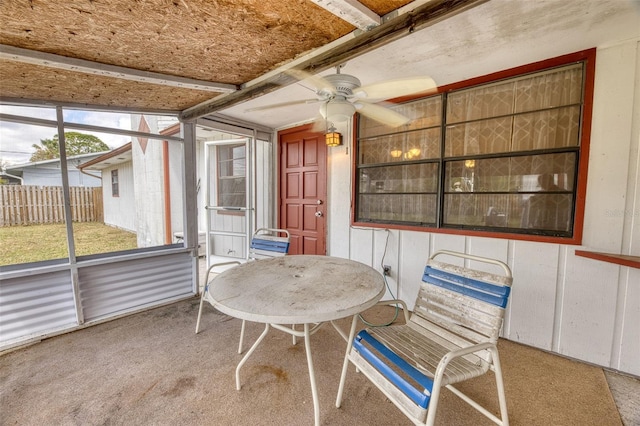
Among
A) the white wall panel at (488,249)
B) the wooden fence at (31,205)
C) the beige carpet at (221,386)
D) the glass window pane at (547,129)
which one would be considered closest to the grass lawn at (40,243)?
the wooden fence at (31,205)

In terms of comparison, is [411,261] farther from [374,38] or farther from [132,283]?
[132,283]

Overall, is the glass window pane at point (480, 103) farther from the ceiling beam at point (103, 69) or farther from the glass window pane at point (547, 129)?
the ceiling beam at point (103, 69)

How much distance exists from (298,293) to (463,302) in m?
0.94

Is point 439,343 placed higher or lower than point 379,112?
lower

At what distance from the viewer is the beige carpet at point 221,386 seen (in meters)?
1.49

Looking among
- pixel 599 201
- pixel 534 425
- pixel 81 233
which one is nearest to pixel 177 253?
pixel 81 233

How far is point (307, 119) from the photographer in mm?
3639

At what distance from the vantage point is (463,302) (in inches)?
57.1

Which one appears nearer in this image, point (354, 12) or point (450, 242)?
point (354, 12)

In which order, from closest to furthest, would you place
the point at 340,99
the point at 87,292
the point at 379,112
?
the point at 340,99 → the point at 379,112 → the point at 87,292

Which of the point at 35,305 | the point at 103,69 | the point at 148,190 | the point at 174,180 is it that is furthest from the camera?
the point at 148,190

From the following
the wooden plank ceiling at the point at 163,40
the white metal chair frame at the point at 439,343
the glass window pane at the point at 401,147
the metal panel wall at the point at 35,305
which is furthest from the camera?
the glass window pane at the point at 401,147

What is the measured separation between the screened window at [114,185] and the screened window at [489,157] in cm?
528

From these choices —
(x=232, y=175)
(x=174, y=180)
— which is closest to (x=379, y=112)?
(x=232, y=175)
